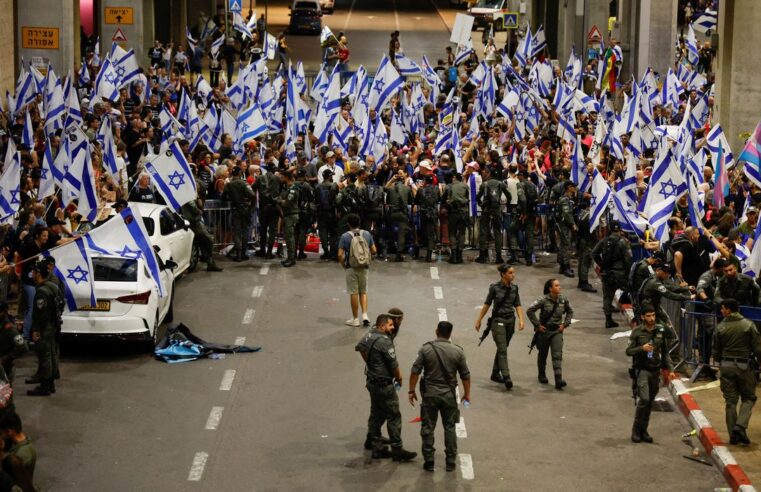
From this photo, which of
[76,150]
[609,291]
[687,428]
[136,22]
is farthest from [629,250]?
[136,22]

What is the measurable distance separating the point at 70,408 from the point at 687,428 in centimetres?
770

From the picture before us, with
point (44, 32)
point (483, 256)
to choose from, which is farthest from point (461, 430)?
point (44, 32)

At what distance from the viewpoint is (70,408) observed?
18.4 meters

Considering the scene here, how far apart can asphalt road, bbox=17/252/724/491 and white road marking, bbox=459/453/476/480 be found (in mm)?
48

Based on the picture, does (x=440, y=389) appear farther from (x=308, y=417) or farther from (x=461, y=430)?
(x=308, y=417)

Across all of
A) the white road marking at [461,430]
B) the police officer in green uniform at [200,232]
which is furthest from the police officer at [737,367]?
the police officer in green uniform at [200,232]

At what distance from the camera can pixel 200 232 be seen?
26562mm

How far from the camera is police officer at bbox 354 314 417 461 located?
16.4 metres

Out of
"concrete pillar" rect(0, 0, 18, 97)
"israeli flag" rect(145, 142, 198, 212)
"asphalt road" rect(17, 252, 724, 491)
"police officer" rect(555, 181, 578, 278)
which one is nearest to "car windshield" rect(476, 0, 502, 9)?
"concrete pillar" rect(0, 0, 18, 97)

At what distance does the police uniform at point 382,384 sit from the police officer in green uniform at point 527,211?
1143cm

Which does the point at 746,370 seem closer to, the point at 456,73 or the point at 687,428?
the point at 687,428

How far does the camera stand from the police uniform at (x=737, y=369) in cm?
1700

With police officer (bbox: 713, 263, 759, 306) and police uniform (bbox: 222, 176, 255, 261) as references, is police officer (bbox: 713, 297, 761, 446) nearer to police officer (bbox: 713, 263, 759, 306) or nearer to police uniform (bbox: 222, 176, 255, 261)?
police officer (bbox: 713, 263, 759, 306)

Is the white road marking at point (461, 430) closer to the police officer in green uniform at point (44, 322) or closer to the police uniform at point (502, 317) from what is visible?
the police uniform at point (502, 317)
